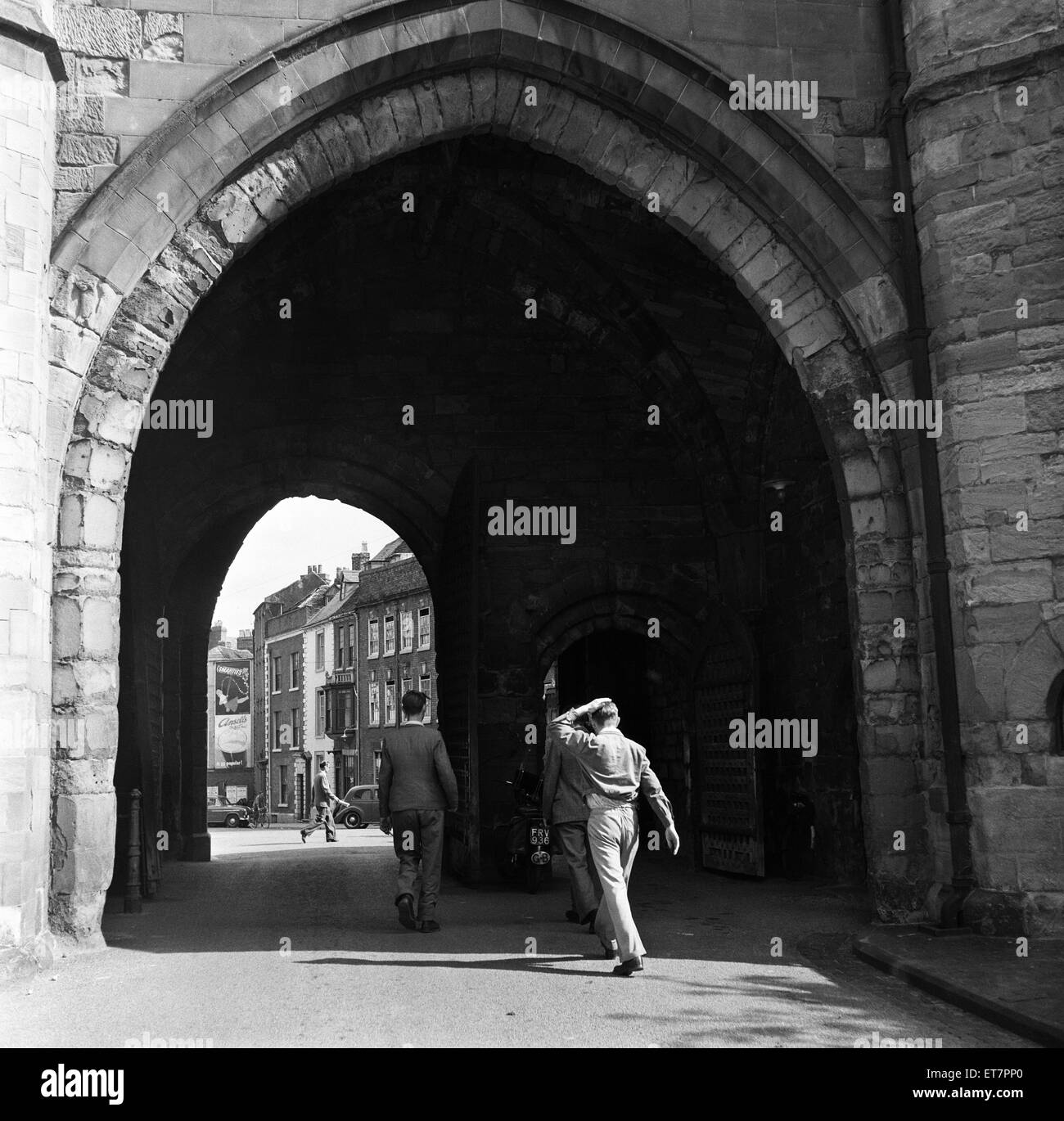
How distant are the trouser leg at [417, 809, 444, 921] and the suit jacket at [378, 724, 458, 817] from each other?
0.28ft

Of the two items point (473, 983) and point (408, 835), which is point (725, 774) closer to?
point (408, 835)

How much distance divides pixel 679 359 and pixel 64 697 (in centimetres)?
721

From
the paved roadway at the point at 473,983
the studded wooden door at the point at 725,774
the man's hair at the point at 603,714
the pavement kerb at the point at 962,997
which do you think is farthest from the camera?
the studded wooden door at the point at 725,774

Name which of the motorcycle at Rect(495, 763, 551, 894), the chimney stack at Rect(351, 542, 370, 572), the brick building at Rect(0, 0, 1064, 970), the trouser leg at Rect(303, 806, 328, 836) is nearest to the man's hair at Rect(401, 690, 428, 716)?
the brick building at Rect(0, 0, 1064, 970)

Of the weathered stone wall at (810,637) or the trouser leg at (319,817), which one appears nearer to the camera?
the weathered stone wall at (810,637)

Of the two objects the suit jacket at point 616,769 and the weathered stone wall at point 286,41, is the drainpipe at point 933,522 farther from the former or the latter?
the suit jacket at point 616,769

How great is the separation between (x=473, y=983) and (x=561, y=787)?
2.09 m

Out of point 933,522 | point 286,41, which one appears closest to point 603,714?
point 933,522

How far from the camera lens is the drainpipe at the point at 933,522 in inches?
294

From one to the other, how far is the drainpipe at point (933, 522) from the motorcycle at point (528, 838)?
149 inches

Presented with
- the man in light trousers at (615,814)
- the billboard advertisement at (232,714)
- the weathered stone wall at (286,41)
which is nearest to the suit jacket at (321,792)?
the weathered stone wall at (286,41)

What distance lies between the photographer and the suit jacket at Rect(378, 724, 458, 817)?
27.0 ft

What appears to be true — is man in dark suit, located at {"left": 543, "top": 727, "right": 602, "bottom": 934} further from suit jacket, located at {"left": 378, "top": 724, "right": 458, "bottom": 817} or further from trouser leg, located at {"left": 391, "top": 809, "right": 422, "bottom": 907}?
trouser leg, located at {"left": 391, "top": 809, "right": 422, "bottom": 907}

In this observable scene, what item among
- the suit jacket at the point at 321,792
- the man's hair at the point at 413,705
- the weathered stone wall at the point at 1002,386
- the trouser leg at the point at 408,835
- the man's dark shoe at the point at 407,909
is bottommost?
the man's dark shoe at the point at 407,909
